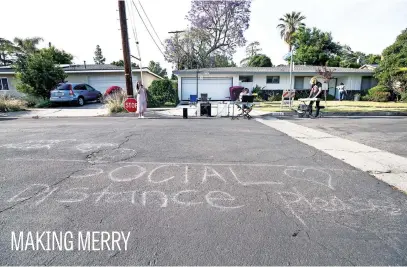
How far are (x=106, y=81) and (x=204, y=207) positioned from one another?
22.3 meters

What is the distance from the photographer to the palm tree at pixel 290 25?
37.8 metres

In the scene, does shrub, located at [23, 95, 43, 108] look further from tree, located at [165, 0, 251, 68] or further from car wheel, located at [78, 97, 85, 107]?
tree, located at [165, 0, 251, 68]

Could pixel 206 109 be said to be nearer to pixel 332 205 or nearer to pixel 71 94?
pixel 332 205

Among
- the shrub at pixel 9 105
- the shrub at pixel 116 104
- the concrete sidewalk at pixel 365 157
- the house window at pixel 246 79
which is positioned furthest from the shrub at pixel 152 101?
the concrete sidewalk at pixel 365 157

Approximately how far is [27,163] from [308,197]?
4.88 meters

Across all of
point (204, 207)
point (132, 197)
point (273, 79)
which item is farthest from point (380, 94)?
point (132, 197)

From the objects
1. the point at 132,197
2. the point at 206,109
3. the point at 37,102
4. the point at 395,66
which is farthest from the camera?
the point at 395,66

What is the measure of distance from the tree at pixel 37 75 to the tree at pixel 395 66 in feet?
89.6

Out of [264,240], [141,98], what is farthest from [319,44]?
[264,240]

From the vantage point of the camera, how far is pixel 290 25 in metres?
38.5

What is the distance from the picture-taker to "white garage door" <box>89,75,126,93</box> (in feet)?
71.1

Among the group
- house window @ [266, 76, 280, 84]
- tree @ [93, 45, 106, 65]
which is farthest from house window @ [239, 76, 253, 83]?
tree @ [93, 45, 106, 65]

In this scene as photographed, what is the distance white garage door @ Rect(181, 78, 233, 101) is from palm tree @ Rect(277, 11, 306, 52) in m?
22.1

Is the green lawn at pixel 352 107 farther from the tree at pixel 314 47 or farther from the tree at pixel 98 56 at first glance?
the tree at pixel 98 56
